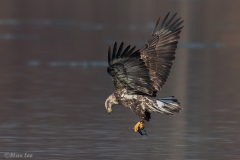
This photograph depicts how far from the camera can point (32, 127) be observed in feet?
36.0

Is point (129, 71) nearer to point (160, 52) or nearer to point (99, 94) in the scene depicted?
point (160, 52)

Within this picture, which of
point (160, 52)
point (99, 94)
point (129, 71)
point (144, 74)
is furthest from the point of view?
point (99, 94)

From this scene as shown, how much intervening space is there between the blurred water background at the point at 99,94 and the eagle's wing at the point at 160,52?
Answer: 0.82 m

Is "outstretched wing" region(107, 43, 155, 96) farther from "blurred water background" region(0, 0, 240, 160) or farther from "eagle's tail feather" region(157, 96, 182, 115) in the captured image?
"blurred water background" region(0, 0, 240, 160)

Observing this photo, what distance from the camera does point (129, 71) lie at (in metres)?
9.05

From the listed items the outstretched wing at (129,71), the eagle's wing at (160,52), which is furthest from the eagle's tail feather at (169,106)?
the eagle's wing at (160,52)

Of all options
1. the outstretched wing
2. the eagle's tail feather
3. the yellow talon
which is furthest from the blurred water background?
the outstretched wing

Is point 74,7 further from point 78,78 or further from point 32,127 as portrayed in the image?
point 32,127

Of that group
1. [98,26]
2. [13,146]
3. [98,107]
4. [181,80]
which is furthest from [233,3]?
→ [13,146]

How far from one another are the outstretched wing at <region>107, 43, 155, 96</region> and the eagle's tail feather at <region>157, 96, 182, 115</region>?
34cm

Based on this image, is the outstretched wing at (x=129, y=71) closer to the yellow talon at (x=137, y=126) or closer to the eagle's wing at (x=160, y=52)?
the eagle's wing at (x=160, y=52)

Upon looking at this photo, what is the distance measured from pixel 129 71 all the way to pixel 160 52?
2.38 ft

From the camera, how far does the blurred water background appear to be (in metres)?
9.62

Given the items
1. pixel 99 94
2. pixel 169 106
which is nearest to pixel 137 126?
pixel 169 106
